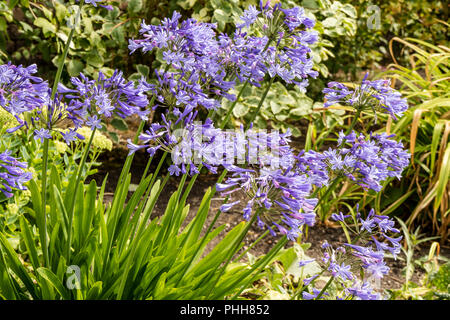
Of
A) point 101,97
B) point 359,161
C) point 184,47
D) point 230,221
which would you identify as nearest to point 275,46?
point 184,47

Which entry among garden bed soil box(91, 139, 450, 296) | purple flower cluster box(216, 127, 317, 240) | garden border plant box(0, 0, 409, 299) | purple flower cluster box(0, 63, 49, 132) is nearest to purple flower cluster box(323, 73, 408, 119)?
garden border plant box(0, 0, 409, 299)

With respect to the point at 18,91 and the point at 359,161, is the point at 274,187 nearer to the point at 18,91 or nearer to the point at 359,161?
the point at 359,161

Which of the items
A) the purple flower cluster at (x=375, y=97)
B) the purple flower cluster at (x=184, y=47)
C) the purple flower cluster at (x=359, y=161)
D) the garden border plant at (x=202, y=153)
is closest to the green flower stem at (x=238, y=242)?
the garden border plant at (x=202, y=153)

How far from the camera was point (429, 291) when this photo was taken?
262cm

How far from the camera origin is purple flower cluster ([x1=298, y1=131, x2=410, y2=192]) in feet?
4.41

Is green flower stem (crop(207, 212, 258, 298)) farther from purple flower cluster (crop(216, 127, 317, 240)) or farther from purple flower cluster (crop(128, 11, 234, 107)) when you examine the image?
purple flower cluster (crop(128, 11, 234, 107))

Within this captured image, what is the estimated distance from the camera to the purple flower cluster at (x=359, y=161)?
4.41 ft

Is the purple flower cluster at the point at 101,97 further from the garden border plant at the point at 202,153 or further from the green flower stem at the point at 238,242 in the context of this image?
the green flower stem at the point at 238,242

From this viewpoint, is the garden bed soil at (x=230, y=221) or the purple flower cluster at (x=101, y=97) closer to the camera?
the purple flower cluster at (x=101, y=97)

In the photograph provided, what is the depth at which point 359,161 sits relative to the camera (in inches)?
53.6

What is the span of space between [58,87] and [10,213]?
115 cm
